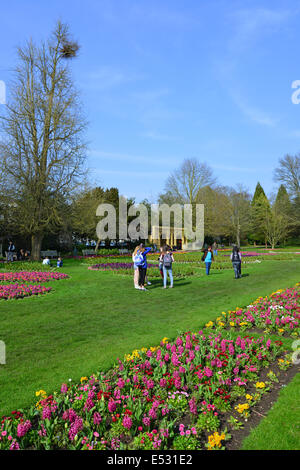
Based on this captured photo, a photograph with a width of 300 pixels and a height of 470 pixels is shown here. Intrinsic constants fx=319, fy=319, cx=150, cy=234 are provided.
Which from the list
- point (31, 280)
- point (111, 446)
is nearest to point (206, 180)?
point (31, 280)

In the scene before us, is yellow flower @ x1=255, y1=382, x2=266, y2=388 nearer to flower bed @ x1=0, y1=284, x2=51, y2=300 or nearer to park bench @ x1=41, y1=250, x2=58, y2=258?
flower bed @ x1=0, y1=284, x2=51, y2=300

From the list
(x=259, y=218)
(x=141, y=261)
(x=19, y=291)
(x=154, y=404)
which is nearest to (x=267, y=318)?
(x=154, y=404)

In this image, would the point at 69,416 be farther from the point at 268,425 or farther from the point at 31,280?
the point at 31,280

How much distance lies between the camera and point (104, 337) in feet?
21.1

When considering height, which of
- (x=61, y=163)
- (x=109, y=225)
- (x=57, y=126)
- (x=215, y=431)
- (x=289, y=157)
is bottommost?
(x=215, y=431)

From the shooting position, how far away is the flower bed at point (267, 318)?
683cm

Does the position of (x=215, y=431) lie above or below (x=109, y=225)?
below

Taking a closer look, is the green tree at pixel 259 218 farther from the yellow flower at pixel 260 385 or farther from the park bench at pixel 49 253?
the yellow flower at pixel 260 385

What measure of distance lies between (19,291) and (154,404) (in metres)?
8.79

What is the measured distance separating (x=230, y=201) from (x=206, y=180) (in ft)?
24.8

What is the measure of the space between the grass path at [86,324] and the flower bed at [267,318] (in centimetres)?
47

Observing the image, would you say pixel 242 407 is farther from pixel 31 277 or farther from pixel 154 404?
pixel 31 277

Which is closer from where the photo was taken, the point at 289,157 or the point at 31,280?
the point at 31,280

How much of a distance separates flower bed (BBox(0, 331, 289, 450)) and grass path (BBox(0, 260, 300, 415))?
0.45 metres
